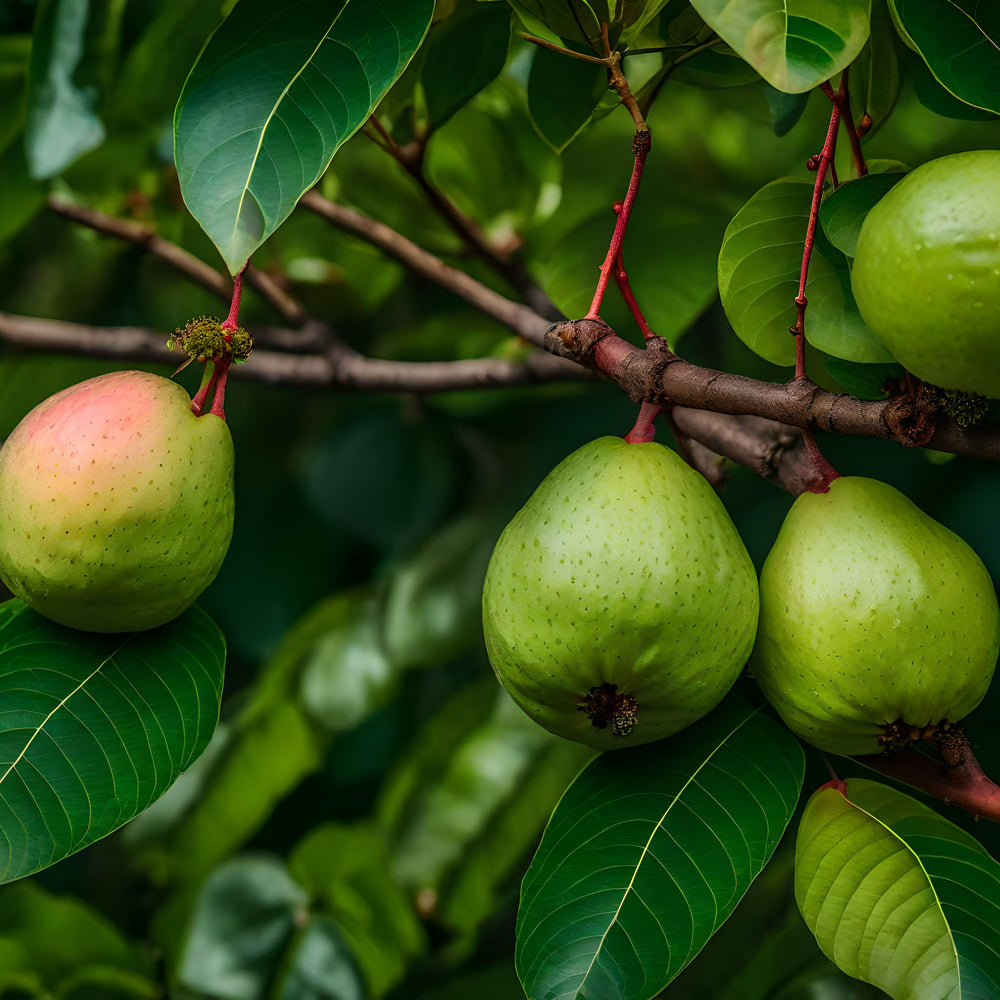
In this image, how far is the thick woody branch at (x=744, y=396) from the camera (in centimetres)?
49

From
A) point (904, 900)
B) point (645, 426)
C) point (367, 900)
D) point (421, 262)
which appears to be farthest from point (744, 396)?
point (367, 900)

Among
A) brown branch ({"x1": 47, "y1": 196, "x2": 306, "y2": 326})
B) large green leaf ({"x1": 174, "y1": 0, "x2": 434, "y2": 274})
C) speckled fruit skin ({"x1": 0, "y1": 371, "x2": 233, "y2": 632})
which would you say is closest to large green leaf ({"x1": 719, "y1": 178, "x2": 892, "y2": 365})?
large green leaf ({"x1": 174, "y1": 0, "x2": 434, "y2": 274})

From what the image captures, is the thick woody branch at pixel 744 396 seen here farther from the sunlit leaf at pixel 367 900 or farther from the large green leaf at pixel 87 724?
the sunlit leaf at pixel 367 900

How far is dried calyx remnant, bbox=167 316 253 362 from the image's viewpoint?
56 centimetres

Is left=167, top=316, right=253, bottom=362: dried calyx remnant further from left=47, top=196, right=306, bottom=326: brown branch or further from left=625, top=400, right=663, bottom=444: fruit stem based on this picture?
left=47, top=196, right=306, bottom=326: brown branch

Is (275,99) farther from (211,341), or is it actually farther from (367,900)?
(367,900)

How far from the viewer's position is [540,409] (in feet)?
4.17

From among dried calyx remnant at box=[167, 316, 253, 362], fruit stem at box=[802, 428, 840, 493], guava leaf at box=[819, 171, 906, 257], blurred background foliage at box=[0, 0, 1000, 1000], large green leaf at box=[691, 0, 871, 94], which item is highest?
large green leaf at box=[691, 0, 871, 94]

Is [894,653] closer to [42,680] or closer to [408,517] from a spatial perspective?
[42,680]

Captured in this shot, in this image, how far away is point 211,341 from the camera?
562 mm

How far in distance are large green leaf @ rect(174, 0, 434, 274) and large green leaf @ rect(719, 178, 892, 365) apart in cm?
22

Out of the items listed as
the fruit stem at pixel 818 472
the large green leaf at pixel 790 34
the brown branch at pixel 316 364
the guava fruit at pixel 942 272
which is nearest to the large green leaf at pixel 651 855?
the fruit stem at pixel 818 472

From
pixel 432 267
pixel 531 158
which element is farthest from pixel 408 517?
pixel 531 158

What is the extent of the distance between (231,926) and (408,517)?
54 centimetres
